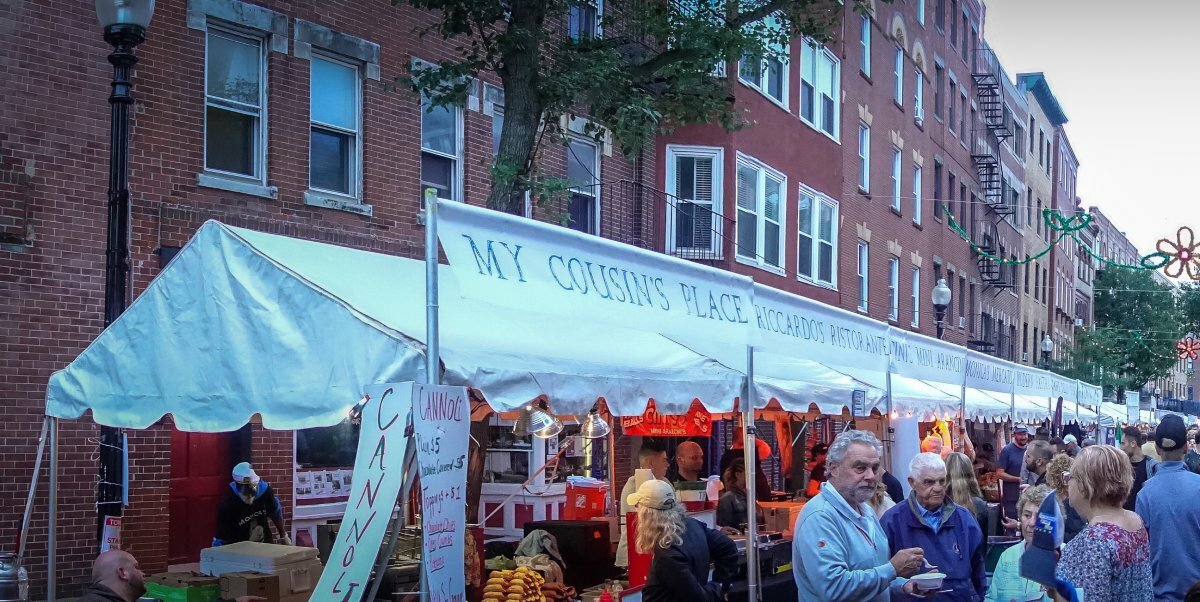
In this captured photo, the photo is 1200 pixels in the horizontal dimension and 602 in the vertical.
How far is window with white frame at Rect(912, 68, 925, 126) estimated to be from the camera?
34062 mm

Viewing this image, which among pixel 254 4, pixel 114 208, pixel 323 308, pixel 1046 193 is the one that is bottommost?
pixel 323 308

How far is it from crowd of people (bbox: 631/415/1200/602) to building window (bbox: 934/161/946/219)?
91.0 ft

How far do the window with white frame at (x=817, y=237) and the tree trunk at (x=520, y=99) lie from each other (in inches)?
499

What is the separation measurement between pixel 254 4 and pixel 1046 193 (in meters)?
48.5

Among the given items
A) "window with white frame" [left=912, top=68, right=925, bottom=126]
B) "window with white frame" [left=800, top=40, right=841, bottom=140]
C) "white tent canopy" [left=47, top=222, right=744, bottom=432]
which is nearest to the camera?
"white tent canopy" [left=47, top=222, right=744, bottom=432]

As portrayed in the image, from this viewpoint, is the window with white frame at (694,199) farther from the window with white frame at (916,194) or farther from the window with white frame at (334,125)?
the window with white frame at (916,194)

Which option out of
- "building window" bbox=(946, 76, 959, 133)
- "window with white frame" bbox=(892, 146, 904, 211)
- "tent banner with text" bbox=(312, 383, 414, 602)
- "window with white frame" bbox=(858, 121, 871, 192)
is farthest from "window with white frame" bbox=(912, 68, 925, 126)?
"tent banner with text" bbox=(312, 383, 414, 602)

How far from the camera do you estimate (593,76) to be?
497 inches

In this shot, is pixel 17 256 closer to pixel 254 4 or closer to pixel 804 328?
pixel 254 4

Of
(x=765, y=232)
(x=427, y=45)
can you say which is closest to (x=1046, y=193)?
(x=765, y=232)

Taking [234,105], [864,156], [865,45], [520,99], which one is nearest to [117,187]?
[234,105]

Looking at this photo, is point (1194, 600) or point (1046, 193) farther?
point (1046, 193)

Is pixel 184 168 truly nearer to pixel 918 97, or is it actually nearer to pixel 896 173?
pixel 896 173

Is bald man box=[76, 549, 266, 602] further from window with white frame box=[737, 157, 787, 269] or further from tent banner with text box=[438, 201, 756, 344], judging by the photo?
window with white frame box=[737, 157, 787, 269]
